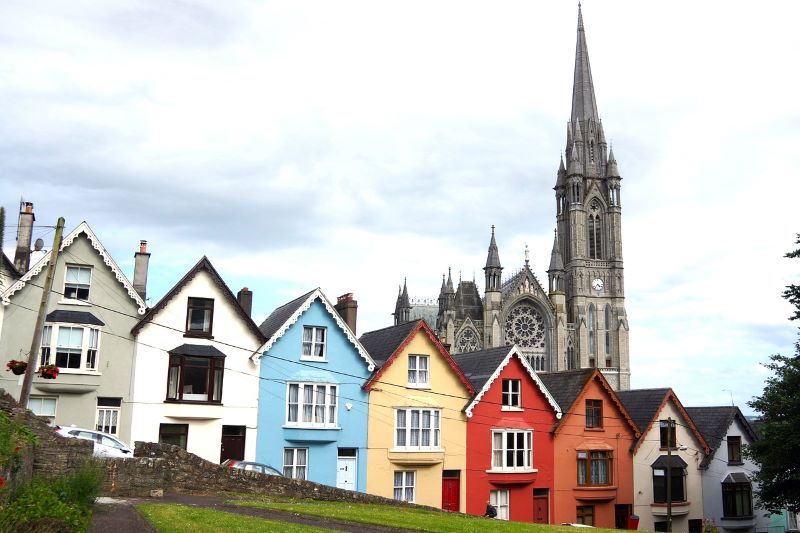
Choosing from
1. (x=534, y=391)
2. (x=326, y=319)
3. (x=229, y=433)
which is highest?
(x=326, y=319)

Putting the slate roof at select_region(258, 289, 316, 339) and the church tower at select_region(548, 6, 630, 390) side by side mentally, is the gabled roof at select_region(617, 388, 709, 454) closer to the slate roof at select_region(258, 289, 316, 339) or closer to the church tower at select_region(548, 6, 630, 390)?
the slate roof at select_region(258, 289, 316, 339)

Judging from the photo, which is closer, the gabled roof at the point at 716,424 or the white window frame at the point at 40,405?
the white window frame at the point at 40,405

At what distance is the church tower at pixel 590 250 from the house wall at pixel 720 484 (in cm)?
6363

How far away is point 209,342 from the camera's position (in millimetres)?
38719

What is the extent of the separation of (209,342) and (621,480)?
2536 cm

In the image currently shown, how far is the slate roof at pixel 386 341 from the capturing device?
42656 millimetres

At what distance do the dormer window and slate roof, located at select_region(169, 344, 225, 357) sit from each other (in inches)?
25.3

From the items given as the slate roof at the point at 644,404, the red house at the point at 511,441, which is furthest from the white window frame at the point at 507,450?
the slate roof at the point at 644,404

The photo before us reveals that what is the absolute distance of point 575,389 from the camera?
150 feet

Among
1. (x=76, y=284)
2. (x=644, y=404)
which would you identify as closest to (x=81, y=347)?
(x=76, y=284)

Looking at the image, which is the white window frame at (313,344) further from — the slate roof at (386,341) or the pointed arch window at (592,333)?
the pointed arch window at (592,333)

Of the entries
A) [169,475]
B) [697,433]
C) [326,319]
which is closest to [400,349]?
[326,319]

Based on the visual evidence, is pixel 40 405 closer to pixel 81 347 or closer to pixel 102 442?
Result: pixel 81 347

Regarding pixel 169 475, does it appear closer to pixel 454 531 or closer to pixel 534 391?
pixel 454 531
